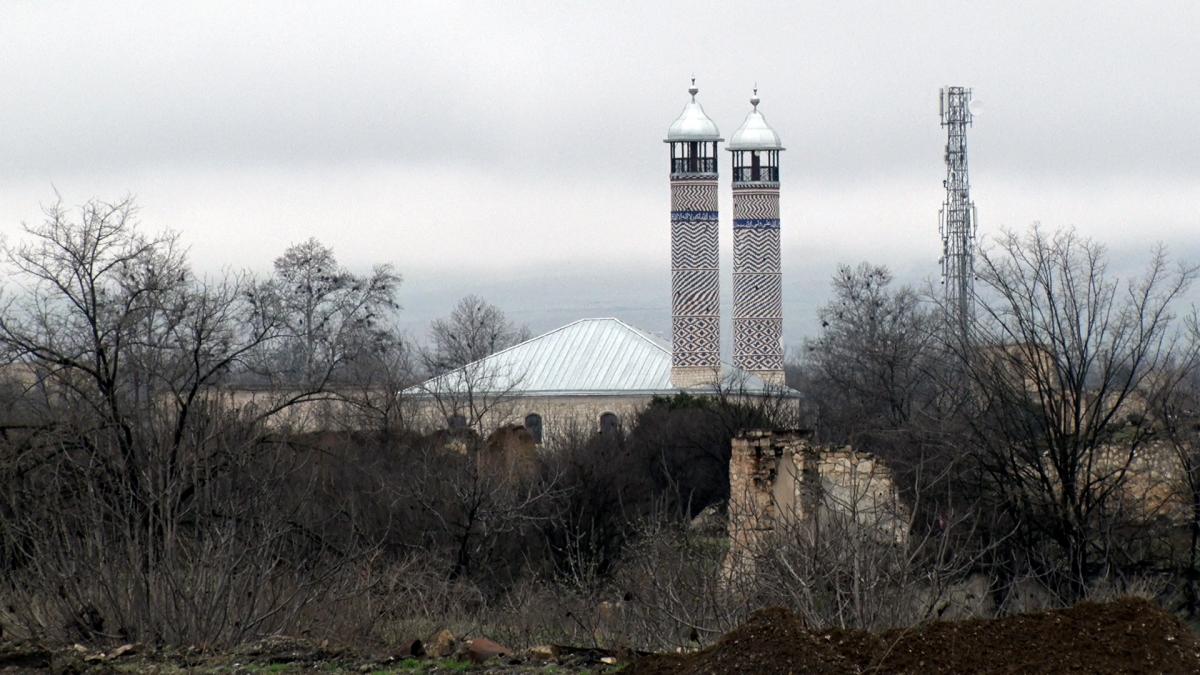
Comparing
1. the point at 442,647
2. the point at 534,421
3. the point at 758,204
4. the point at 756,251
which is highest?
the point at 758,204

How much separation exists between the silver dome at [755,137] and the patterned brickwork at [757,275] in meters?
1.42

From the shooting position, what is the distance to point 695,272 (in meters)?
46.3

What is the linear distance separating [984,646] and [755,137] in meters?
44.2

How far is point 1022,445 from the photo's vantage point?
15.9m

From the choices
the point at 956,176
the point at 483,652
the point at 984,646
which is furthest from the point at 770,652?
the point at 956,176

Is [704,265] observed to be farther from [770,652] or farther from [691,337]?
[770,652]

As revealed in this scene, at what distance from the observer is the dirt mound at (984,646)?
5.71 meters

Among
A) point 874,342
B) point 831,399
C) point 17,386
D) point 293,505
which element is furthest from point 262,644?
point 874,342

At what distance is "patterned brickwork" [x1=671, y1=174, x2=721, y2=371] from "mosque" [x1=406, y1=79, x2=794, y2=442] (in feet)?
0.09

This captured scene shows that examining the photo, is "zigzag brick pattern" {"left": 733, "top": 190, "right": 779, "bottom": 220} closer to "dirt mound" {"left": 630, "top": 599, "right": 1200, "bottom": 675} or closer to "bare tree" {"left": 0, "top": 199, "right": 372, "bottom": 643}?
"bare tree" {"left": 0, "top": 199, "right": 372, "bottom": 643}

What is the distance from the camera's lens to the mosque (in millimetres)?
46094

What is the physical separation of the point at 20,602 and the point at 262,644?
202cm

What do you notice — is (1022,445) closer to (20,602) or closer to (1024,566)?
(1024,566)

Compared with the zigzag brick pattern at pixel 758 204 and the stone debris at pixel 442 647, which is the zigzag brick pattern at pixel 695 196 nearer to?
the zigzag brick pattern at pixel 758 204
